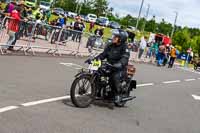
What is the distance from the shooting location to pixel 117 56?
10578 millimetres

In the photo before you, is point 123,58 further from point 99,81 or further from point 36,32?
point 36,32

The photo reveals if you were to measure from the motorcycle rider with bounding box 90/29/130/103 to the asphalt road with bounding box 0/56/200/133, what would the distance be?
565 millimetres

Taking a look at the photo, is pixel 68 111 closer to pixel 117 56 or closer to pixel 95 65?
pixel 95 65

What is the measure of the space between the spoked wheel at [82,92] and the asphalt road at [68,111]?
154 millimetres

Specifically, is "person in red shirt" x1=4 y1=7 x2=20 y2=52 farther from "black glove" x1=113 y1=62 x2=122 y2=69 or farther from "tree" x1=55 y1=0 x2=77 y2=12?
"tree" x1=55 y1=0 x2=77 y2=12

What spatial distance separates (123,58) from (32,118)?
115 inches

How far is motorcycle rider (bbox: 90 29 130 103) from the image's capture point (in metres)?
10.5

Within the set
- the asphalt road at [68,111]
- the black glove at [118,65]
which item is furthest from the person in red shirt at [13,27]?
the black glove at [118,65]

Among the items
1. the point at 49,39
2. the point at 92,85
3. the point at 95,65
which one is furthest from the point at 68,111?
the point at 49,39

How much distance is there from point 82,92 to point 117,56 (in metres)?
1.11

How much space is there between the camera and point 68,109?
9.69 m

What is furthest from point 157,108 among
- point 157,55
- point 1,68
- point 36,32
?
point 157,55

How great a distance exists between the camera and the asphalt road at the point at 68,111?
319 inches

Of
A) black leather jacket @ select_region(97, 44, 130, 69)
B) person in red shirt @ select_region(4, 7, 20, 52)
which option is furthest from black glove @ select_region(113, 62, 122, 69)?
person in red shirt @ select_region(4, 7, 20, 52)
